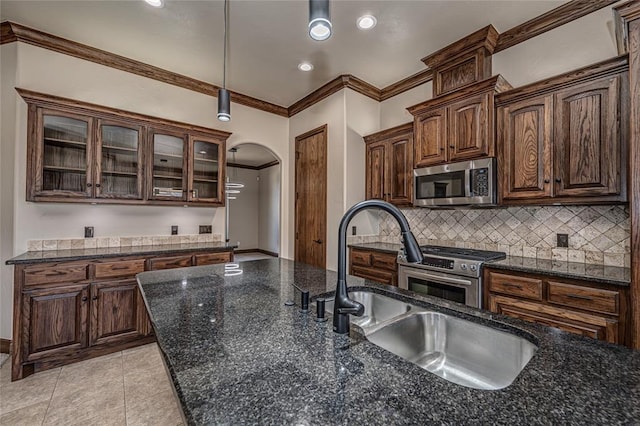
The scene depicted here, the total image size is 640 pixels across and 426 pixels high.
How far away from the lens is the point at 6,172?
2727 millimetres

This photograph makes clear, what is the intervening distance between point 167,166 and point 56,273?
145 cm

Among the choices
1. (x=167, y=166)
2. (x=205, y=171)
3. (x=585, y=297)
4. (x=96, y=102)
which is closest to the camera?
(x=585, y=297)

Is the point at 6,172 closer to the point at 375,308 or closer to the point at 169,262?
the point at 169,262

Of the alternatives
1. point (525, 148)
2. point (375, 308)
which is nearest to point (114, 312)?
point (375, 308)

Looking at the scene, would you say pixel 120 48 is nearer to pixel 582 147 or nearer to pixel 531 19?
pixel 531 19

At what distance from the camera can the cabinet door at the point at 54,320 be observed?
2.30 metres

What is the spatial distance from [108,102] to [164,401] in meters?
3.08

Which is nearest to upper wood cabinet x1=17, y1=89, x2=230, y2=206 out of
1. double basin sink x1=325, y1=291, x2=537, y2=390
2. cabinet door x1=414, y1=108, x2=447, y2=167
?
cabinet door x1=414, y1=108, x2=447, y2=167

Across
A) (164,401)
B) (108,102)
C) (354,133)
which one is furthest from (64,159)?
(354,133)

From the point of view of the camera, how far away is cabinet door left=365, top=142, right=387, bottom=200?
3650 mm

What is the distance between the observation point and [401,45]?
2.94 metres

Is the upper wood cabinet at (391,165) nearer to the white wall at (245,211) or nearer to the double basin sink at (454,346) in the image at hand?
the double basin sink at (454,346)

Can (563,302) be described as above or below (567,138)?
below

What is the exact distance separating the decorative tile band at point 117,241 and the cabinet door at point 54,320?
69 cm
